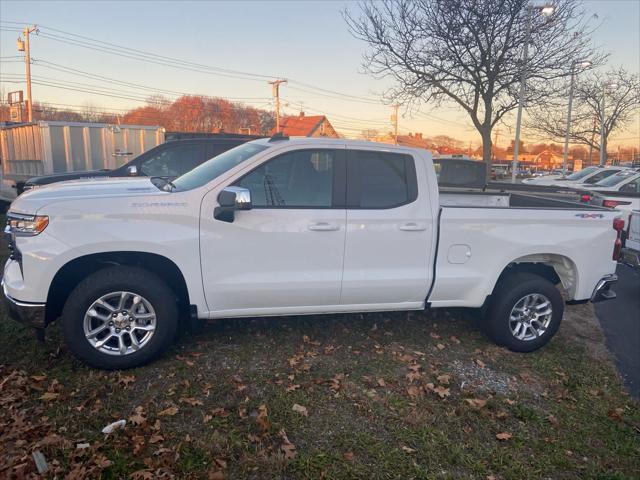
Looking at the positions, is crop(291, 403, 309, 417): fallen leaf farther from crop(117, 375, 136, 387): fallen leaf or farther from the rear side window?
the rear side window

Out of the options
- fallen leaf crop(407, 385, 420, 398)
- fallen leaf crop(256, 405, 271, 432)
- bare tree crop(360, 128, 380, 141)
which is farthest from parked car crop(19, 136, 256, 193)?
bare tree crop(360, 128, 380, 141)

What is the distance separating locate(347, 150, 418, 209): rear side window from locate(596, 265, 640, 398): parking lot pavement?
2726 millimetres

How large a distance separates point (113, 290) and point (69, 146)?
11.6 m

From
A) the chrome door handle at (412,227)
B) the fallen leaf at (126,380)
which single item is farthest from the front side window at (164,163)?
the chrome door handle at (412,227)

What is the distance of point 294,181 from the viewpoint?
4352mm

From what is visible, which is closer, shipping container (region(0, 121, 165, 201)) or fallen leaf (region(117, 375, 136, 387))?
fallen leaf (region(117, 375, 136, 387))

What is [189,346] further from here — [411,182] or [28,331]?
[411,182]

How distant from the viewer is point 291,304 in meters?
4.41

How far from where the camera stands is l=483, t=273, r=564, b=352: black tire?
4.87 metres

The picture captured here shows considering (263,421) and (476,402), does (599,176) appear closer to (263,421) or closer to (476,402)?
(476,402)

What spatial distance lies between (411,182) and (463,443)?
7.52 ft

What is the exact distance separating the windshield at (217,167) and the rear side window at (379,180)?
85 cm

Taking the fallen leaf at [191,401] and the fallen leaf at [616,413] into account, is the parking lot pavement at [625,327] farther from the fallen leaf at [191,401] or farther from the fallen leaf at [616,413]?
the fallen leaf at [191,401]


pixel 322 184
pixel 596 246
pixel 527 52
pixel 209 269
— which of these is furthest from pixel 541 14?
pixel 209 269
